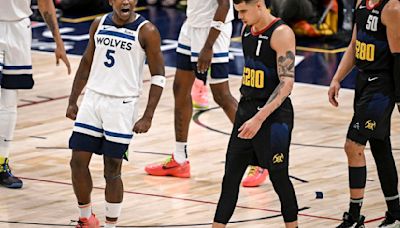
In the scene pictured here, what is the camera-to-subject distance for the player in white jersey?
8.78 meters

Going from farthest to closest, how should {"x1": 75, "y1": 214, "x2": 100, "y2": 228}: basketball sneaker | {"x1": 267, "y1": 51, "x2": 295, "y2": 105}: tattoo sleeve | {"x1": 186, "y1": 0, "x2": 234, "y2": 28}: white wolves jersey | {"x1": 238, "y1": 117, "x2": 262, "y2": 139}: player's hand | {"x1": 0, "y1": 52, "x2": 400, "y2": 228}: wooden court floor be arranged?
{"x1": 186, "y1": 0, "x2": 234, "y2": 28}: white wolves jersey → {"x1": 0, "y1": 52, "x2": 400, "y2": 228}: wooden court floor → {"x1": 75, "y1": 214, "x2": 100, "y2": 228}: basketball sneaker → {"x1": 267, "y1": 51, "x2": 295, "y2": 105}: tattoo sleeve → {"x1": 238, "y1": 117, "x2": 262, "y2": 139}: player's hand

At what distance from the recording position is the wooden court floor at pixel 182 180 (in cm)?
815

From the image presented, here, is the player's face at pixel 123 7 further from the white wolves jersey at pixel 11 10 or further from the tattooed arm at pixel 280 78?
the white wolves jersey at pixel 11 10

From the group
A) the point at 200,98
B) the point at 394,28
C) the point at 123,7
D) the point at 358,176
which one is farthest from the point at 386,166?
the point at 200,98

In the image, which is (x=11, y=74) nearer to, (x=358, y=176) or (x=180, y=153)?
(x=180, y=153)

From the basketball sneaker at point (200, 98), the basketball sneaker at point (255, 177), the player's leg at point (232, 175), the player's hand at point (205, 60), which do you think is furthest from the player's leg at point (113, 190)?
the basketball sneaker at point (200, 98)

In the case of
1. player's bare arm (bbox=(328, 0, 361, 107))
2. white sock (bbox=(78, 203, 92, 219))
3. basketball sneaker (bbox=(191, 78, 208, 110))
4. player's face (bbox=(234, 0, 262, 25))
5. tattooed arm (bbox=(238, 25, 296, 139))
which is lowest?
basketball sneaker (bbox=(191, 78, 208, 110))

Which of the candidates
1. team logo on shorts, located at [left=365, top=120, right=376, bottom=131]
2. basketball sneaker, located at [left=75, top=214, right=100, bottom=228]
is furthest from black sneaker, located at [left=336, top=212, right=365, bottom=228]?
basketball sneaker, located at [left=75, top=214, right=100, bottom=228]

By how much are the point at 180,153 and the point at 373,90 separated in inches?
88.0

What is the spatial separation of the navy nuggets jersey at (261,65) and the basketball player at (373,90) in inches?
32.7

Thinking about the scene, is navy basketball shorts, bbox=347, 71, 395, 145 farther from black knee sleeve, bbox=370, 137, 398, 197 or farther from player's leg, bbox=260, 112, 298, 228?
player's leg, bbox=260, 112, 298, 228

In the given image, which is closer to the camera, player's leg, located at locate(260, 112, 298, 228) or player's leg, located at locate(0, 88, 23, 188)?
player's leg, located at locate(260, 112, 298, 228)

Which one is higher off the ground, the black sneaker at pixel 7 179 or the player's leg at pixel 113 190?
the player's leg at pixel 113 190

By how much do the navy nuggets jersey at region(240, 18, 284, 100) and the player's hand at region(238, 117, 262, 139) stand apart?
0.29 metres
